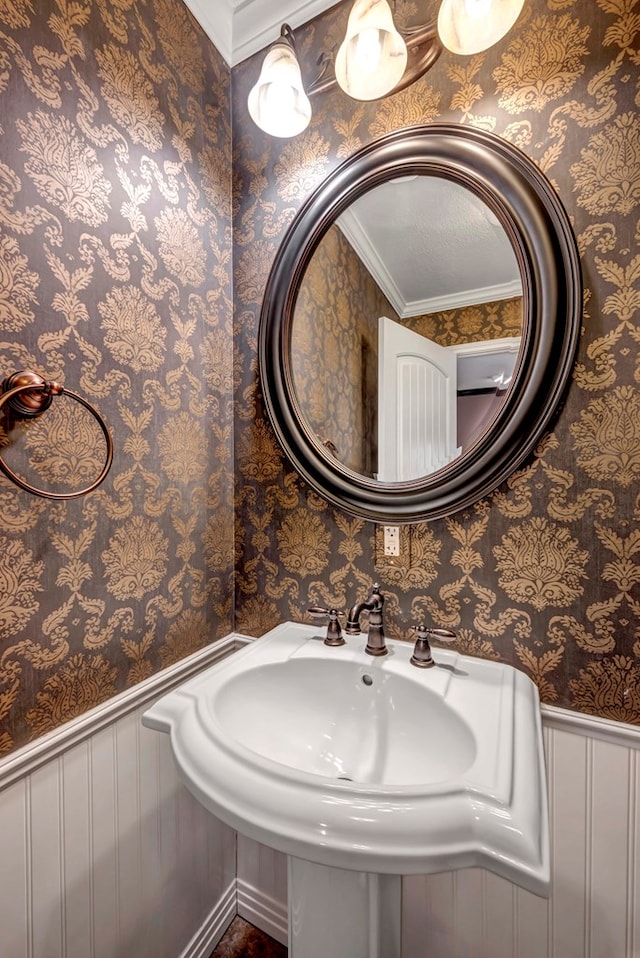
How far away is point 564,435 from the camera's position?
2.74 feet

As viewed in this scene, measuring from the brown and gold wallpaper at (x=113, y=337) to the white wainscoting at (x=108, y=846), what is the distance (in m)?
0.06

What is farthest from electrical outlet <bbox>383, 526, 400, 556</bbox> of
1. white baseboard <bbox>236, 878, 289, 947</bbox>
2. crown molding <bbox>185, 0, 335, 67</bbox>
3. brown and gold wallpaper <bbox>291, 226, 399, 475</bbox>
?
crown molding <bbox>185, 0, 335, 67</bbox>

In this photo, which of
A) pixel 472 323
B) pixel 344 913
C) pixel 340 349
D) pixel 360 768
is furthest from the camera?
pixel 340 349

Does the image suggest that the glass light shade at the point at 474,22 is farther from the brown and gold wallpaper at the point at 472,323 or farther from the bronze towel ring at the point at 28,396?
the bronze towel ring at the point at 28,396

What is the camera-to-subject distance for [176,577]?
3.41 ft

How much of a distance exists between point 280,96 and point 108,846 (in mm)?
1698

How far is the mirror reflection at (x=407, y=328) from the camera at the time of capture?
0.90 metres

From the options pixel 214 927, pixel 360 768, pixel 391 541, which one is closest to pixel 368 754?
pixel 360 768

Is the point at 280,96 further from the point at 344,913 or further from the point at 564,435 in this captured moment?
the point at 344,913

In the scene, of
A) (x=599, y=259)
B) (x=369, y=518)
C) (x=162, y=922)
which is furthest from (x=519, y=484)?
(x=162, y=922)

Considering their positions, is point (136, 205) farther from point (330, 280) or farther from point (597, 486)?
point (597, 486)

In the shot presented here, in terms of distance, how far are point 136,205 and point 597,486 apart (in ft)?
3.78

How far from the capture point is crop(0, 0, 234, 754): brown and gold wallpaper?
723 millimetres

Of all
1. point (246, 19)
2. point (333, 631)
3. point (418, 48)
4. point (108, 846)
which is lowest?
point (108, 846)
